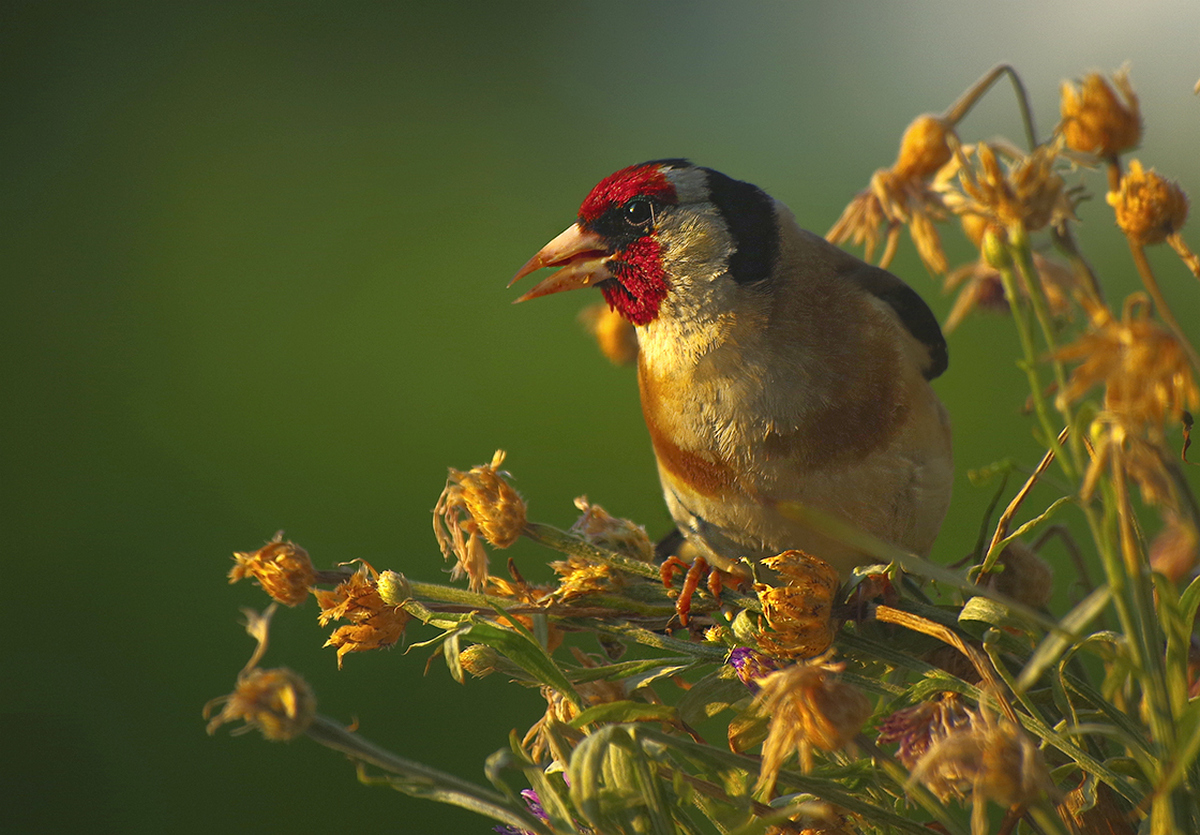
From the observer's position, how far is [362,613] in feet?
1.34

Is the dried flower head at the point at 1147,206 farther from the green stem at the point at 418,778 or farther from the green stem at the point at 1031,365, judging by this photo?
the green stem at the point at 418,778

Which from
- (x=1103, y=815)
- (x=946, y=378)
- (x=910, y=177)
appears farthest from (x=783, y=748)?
(x=946, y=378)

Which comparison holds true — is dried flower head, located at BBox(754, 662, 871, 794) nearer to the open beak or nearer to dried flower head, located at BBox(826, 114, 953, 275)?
dried flower head, located at BBox(826, 114, 953, 275)

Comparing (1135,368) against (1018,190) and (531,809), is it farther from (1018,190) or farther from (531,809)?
(531,809)

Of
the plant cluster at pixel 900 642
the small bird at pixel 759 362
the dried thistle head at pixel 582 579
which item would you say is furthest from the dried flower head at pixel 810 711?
the small bird at pixel 759 362

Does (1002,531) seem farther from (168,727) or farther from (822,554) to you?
(168,727)

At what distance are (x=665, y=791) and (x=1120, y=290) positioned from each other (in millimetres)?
1743

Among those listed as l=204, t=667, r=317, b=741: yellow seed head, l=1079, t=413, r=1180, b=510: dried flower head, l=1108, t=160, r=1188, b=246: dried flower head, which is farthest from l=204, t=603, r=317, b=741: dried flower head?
l=1108, t=160, r=1188, b=246: dried flower head

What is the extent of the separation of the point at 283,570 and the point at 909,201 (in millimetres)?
420

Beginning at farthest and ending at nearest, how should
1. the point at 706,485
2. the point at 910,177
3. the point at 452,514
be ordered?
the point at 706,485 < the point at 910,177 < the point at 452,514

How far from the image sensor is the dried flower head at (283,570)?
16.5 inches

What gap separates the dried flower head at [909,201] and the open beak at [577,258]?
203 millimetres

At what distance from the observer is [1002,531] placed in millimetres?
409

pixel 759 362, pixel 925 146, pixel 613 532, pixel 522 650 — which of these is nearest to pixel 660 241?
pixel 759 362
